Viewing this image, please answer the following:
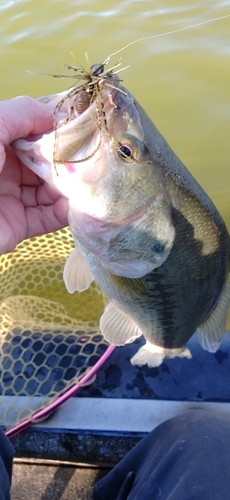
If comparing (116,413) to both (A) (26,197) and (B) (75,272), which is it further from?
(A) (26,197)

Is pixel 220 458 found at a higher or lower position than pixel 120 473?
higher

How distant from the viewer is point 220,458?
164 centimetres

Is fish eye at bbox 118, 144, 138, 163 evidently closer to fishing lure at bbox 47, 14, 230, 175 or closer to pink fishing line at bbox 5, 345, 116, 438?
fishing lure at bbox 47, 14, 230, 175

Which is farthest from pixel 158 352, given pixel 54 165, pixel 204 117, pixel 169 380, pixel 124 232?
pixel 204 117

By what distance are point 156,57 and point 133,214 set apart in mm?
4030

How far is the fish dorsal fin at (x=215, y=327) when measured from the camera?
2.03m

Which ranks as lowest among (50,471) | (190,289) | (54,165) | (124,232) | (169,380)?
(50,471)

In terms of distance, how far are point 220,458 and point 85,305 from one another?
5.73 ft

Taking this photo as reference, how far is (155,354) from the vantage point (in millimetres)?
2133

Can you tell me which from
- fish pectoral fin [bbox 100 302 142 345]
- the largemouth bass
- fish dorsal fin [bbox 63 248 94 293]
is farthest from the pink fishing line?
fish dorsal fin [bbox 63 248 94 293]

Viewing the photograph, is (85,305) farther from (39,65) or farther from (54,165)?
(39,65)

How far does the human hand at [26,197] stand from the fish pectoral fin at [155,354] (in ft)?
2.21

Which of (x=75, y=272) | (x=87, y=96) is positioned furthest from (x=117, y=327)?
(x=87, y=96)

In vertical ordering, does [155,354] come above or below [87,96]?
below
